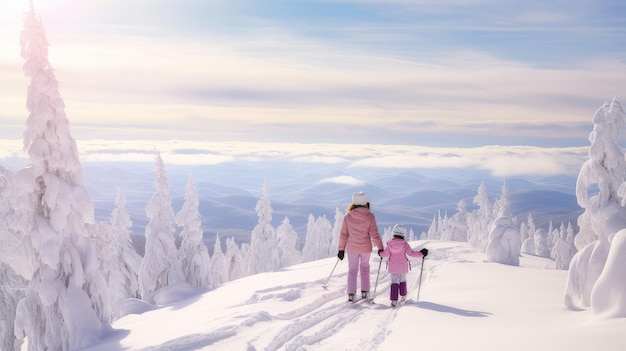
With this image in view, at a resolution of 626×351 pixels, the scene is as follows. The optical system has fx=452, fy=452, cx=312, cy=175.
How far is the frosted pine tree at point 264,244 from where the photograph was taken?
171 feet

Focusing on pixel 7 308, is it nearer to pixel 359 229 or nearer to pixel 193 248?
pixel 193 248

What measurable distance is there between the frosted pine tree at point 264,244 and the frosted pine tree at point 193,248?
16.6m

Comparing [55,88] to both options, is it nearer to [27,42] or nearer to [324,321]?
[27,42]

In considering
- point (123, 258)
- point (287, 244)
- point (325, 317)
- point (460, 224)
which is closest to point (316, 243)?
point (287, 244)

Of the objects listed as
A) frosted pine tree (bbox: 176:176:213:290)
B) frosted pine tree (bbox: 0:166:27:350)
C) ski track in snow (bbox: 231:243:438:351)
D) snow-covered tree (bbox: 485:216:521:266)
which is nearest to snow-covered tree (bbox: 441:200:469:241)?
snow-covered tree (bbox: 485:216:521:266)

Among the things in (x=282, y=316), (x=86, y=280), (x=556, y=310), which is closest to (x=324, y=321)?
(x=282, y=316)

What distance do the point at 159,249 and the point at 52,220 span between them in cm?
1871

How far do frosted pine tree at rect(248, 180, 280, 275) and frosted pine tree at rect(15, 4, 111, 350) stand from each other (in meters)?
36.0

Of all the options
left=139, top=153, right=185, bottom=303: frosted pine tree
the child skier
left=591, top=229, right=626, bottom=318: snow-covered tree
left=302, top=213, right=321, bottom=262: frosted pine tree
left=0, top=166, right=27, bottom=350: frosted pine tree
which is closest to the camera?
left=591, top=229, right=626, bottom=318: snow-covered tree

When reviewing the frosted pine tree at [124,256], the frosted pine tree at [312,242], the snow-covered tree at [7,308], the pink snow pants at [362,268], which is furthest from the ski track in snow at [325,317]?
the frosted pine tree at [312,242]

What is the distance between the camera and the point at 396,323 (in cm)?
921

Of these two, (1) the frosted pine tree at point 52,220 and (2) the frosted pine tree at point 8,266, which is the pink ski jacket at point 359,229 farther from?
(2) the frosted pine tree at point 8,266

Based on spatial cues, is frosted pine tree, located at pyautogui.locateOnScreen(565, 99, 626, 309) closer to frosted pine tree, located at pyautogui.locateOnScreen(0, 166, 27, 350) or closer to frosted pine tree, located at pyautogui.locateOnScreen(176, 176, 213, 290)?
frosted pine tree, located at pyautogui.locateOnScreen(0, 166, 27, 350)

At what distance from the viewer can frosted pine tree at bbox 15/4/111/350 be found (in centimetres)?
1512
